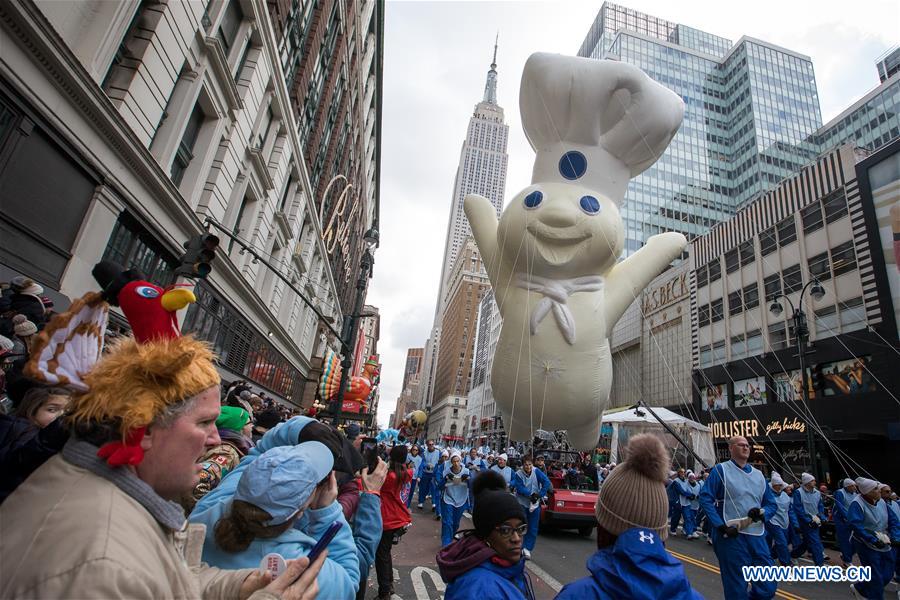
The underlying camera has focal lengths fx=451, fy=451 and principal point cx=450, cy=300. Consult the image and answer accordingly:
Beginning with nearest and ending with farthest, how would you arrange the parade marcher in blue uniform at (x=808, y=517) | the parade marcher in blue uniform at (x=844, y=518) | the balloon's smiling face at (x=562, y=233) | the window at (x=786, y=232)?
the balloon's smiling face at (x=562, y=233)
the parade marcher in blue uniform at (x=844, y=518)
the parade marcher in blue uniform at (x=808, y=517)
the window at (x=786, y=232)

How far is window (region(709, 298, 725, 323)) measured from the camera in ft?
92.9

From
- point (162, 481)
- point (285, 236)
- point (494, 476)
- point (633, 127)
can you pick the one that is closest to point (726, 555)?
point (494, 476)

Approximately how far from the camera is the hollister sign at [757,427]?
21250 millimetres

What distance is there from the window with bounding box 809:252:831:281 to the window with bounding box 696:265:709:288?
23.6ft

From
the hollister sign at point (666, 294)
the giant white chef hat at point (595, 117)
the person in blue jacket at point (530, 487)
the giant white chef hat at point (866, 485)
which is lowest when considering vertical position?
the person in blue jacket at point (530, 487)

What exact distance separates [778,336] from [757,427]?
4.88m

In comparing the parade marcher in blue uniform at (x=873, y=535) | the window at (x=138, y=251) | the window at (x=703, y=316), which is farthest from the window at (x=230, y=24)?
the window at (x=703, y=316)

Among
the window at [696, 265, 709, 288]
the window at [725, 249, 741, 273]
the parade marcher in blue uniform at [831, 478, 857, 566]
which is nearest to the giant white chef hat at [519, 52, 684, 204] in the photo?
the parade marcher in blue uniform at [831, 478, 857, 566]

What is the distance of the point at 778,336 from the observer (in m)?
23.7

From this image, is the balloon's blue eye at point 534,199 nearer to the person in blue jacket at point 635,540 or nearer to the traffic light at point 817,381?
the person in blue jacket at point 635,540

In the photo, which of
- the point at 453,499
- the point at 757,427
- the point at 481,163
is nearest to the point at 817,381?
the point at 757,427

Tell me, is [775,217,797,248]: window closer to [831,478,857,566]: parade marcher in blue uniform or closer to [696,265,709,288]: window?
[696,265,709,288]: window

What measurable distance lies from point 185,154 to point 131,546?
12.4 metres

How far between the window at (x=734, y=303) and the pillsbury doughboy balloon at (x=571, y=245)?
25.4 metres
